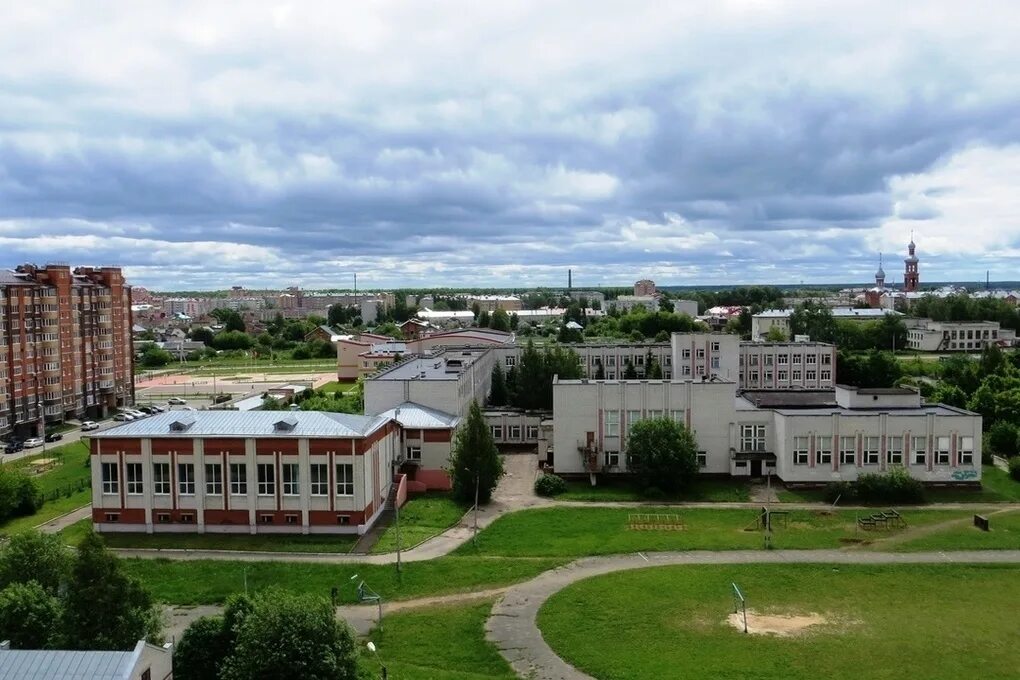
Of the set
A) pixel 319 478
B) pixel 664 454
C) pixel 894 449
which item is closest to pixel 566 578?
pixel 319 478

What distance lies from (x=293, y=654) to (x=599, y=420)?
33.3m

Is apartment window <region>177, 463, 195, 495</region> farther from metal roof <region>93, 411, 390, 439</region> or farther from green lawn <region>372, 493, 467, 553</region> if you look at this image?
green lawn <region>372, 493, 467, 553</region>

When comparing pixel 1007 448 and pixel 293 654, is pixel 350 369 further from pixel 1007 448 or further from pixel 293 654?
pixel 293 654

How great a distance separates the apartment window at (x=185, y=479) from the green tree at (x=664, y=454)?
24865 mm

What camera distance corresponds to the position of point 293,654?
66.6ft

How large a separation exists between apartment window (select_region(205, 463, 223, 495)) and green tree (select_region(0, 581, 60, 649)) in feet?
56.4

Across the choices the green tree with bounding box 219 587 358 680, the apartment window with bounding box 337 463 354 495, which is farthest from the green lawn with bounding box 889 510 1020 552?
the green tree with bounding box 219 587 358 680

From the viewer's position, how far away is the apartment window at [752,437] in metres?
51.3

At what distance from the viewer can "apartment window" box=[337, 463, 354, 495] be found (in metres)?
40.1

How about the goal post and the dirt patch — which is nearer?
the dirt patch

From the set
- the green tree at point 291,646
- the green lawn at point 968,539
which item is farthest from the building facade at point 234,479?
the green lawn at point 968,539

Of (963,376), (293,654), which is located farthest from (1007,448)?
(293,654)

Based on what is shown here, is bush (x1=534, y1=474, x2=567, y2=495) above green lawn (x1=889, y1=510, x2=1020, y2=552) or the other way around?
above

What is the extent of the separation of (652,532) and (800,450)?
14.1 metres
